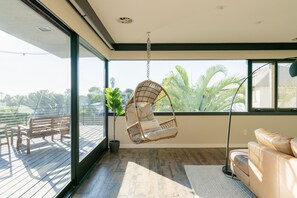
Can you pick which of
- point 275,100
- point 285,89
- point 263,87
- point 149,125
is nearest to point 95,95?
point 149,125

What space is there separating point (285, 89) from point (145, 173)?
167 inches

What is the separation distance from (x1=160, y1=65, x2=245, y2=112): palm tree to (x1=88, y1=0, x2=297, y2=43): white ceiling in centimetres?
94

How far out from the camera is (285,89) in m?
5.43

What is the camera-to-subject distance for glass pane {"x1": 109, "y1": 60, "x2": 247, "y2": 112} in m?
5.45

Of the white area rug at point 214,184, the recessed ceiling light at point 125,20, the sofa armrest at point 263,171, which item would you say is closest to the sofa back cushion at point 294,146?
the sofa armrest at point 263,171

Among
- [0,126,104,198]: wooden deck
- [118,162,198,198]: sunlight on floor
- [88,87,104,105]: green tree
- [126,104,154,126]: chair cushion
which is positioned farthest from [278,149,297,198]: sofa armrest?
[88,87,104,105]: green tree

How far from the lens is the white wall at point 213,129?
5371 millimetres

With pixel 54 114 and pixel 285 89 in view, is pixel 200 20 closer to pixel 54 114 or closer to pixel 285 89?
pixel 54 114

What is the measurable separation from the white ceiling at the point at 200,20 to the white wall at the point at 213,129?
75.6 inches

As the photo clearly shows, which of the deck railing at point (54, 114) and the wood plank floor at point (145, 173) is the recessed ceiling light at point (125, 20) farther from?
the wood plank floor at point (145, 173)

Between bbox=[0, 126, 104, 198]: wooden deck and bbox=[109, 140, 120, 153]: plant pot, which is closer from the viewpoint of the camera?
bbox=[0, 126, 104, 198]: wooden deck

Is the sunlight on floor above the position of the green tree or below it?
below

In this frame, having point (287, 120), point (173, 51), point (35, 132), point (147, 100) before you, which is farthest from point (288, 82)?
point (35, 132)

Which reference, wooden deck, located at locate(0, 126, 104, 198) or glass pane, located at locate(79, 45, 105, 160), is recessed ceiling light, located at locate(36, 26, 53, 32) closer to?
glass pane, located at locate(79, 45, 105, 160)
